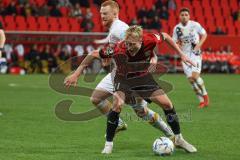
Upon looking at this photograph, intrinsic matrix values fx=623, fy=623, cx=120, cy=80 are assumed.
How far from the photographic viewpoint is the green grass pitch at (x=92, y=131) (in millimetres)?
8484

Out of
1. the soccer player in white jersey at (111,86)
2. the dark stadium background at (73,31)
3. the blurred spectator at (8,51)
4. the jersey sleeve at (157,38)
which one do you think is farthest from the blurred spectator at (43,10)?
the jersey sleeve at (157,38)

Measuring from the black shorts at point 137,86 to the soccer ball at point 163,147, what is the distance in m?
0.67

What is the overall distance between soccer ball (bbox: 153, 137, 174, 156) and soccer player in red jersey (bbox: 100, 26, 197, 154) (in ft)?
0.91

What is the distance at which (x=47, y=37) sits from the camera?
2873cm

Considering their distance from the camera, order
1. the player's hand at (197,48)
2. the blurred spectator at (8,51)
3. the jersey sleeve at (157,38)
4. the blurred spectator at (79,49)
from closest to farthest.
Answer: the jersey sleeve at (157,38), the player's hand at (197,48), the blurred spectator at (8,51), the blurred spectator at (79,49)

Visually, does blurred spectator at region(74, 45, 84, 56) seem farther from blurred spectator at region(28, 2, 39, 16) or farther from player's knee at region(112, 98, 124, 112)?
player's knee at region(112, 98, 124, 112)

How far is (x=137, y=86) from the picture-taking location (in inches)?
346

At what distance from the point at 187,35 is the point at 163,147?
7.94 metres

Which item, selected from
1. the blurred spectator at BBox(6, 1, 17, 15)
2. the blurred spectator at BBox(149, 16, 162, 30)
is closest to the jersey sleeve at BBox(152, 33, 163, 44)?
the blurred spectator at BBox(6, 1, 17, 15)

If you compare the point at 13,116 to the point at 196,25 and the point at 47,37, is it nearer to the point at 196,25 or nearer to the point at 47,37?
the point at 196,25

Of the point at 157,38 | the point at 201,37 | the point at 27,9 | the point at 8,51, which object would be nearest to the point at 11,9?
the point at 27,9

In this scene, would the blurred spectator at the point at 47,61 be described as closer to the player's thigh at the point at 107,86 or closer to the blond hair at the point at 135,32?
the player's thigh at the point at 107,86

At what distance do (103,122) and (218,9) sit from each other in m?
24.5

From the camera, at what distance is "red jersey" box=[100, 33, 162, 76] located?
8492mm
